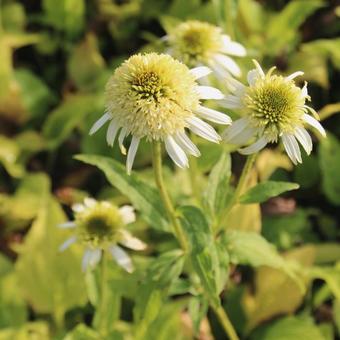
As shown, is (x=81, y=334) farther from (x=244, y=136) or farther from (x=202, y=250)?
(x=244, y=136)

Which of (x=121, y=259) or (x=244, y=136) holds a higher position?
(x=244, y=136)

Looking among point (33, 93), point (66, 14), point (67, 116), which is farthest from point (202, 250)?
point (66, 14)

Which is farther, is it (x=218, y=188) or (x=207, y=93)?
(x=218, y=188)

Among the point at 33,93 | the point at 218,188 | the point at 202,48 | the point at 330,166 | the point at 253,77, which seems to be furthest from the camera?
the point at 33,93

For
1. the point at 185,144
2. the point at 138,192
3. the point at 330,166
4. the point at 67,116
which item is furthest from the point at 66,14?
the point at 185,144

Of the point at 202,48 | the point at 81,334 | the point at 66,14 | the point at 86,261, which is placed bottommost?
the point at 81,334

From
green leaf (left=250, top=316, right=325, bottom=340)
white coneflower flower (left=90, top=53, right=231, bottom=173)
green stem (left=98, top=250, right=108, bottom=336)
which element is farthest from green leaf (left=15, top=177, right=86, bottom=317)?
white coneflower flower (left=90, top=53, right=231, bottom=173)

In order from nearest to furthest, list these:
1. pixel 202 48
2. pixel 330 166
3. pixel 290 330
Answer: pixel 202 48 → pixel 290 330 → pixel 330 166

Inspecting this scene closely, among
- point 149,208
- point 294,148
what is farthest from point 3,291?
point 294,148

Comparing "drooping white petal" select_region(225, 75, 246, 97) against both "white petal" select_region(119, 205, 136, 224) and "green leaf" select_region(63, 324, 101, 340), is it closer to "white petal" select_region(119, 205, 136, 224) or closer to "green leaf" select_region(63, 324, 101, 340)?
"white petal" select_region(119, 205, 136, 224)
